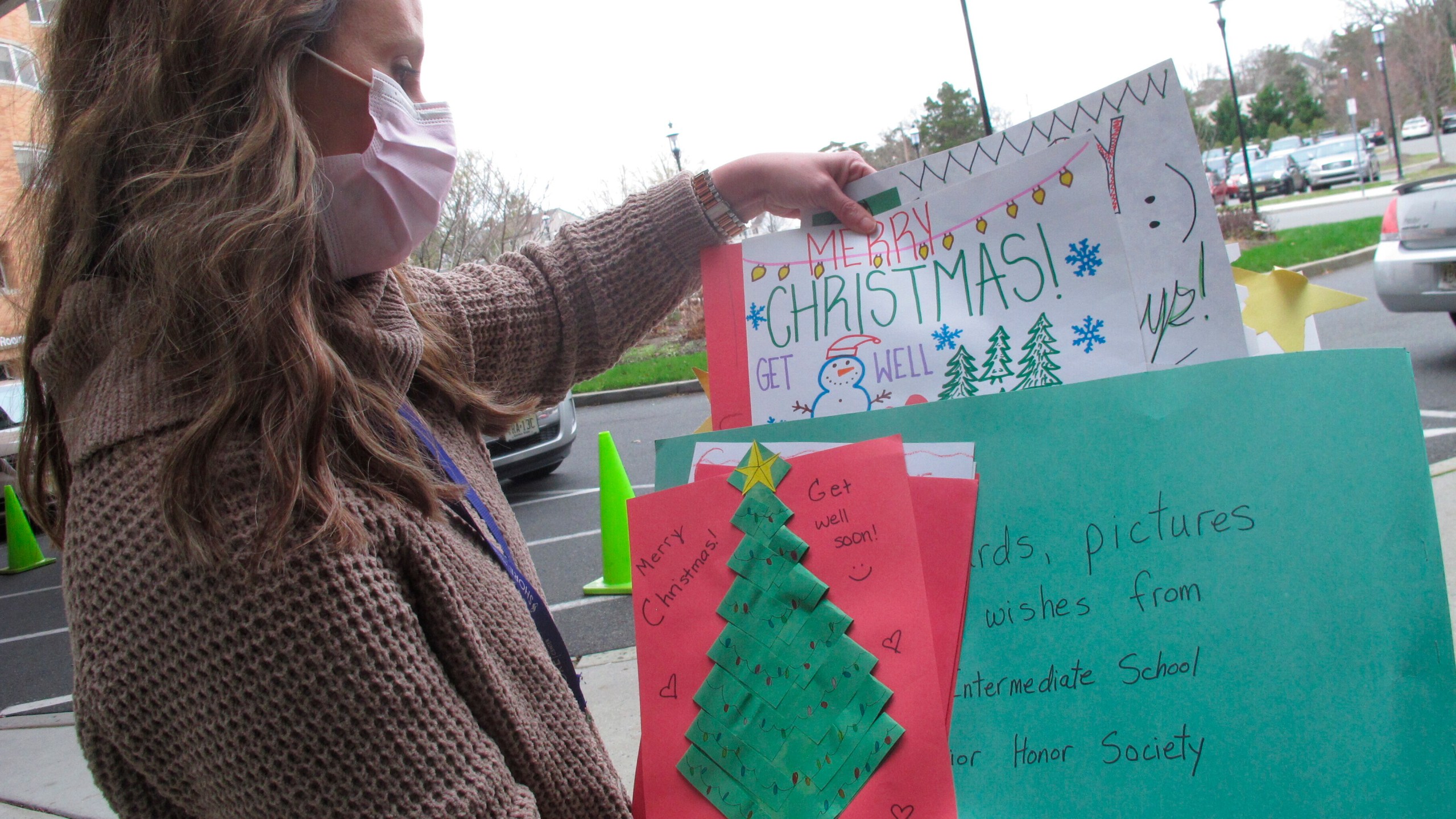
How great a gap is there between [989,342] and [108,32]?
1.10m

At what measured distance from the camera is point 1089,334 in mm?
1199

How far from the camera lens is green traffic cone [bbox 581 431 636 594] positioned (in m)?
4.88

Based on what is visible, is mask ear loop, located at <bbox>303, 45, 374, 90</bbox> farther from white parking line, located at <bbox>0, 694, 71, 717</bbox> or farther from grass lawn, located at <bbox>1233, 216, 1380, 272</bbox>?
grass lawn, located at <bbox>1233, 216, 1380, 272</bbox>

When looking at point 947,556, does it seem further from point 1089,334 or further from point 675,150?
point 675,150

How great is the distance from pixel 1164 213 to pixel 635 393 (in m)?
11.7

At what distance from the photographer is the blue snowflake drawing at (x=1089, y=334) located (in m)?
1.19

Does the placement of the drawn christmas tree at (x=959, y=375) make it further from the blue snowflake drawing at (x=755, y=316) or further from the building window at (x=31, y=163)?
the building window at (x=31, y=163)

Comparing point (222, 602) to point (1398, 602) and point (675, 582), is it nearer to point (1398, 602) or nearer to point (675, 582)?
point (675, 582)

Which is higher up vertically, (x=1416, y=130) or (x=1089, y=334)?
(x=1416, y=130)

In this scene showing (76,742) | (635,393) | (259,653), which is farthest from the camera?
(635,393)

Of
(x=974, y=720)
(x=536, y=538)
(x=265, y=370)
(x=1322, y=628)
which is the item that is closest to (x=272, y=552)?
(x=265, y=370)

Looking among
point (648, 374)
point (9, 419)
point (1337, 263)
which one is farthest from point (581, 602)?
point (1337, 263)

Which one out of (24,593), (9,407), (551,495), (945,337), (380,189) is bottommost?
(551,495)

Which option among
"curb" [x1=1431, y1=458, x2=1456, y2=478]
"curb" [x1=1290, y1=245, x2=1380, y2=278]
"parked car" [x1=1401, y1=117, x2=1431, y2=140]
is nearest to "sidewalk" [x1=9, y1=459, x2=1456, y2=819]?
"curb" [x1=1431, y1=458, x2=1456, y2=478]
